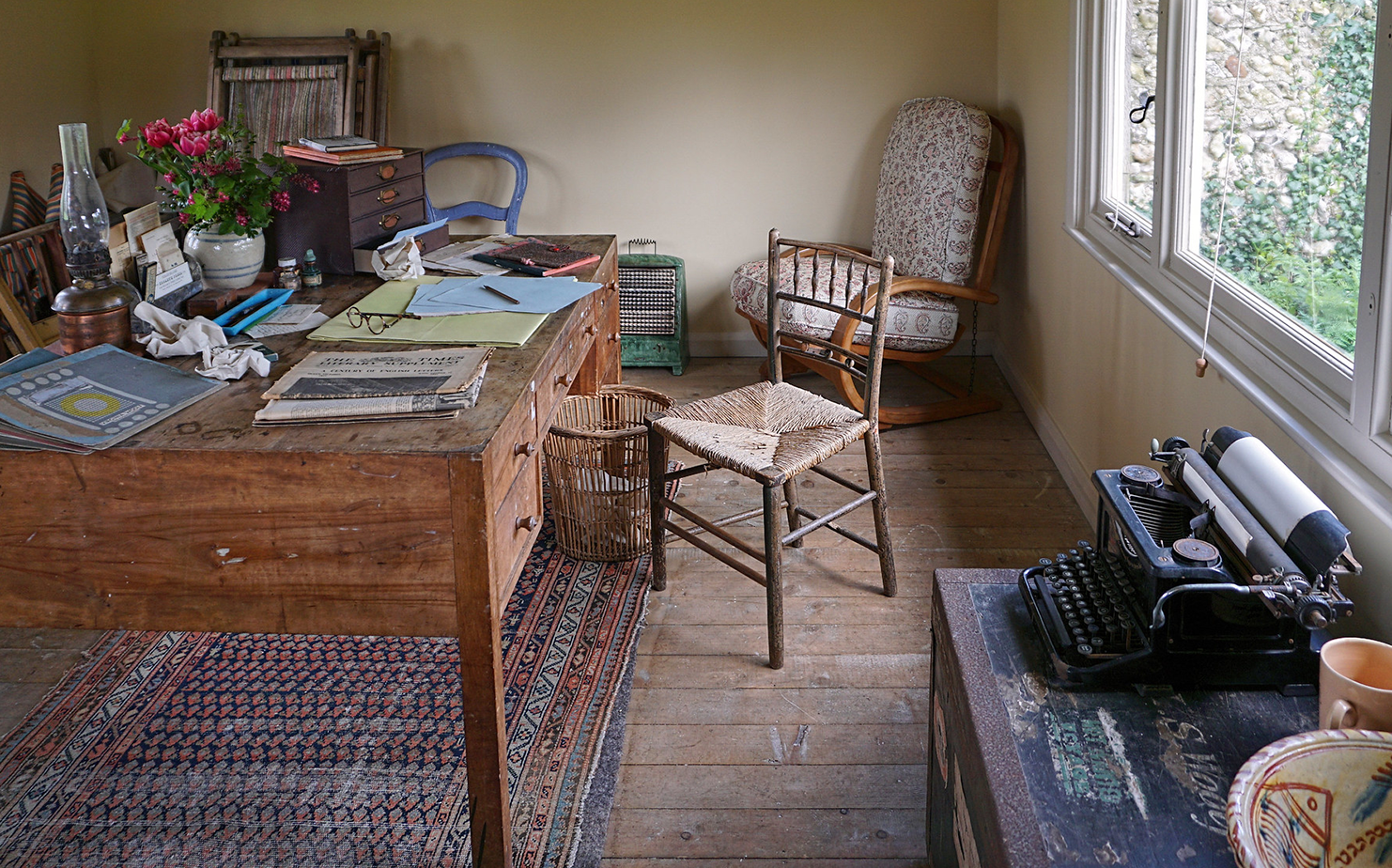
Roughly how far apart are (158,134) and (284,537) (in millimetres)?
1132

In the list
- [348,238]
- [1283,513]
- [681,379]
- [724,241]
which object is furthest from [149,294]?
[724,241]

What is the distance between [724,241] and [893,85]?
0.94 metres

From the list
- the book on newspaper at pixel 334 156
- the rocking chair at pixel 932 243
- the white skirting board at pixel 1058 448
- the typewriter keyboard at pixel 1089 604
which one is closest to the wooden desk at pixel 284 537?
the typewriter keyboard at pixel 1089 604

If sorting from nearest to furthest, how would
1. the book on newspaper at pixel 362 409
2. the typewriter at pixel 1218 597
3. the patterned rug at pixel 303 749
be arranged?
the typewriter at pixel 1218 597 < the book on newspaper at pixel 362 409 < the patterned rug at pixel 303 749

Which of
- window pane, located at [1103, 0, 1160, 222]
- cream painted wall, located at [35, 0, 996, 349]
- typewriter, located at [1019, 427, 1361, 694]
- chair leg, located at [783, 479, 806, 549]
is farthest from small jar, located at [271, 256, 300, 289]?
cream painted wall, located at [35, 0, 996, 349]

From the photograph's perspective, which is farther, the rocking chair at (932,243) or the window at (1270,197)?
the rocking chair at (932,243)

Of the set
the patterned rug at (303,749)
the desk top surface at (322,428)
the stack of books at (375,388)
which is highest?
the stack of books at (375,388)

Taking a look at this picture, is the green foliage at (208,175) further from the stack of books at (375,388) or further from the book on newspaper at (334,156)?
the stack of books at (375,388)

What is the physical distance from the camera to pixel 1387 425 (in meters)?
1.64

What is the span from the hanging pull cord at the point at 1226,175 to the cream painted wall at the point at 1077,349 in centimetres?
6

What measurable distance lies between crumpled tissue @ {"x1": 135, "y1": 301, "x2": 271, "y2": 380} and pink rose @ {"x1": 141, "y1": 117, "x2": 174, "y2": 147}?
42 centimetres

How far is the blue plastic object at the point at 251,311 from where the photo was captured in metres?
2.24

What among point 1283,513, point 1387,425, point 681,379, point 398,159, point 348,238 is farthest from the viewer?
point 681,379

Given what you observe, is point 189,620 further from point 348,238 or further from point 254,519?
point 348,238
